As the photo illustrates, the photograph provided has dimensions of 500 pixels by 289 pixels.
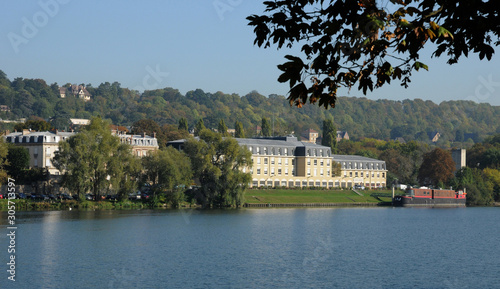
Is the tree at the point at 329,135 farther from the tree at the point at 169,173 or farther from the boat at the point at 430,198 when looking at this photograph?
the tree at the point at 169,173

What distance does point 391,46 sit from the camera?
11.8 m

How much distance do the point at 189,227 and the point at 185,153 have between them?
1417 inches

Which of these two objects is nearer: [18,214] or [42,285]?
[42,285]

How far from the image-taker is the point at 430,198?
15138cm

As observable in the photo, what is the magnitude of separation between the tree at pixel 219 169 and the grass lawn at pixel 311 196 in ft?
34.3

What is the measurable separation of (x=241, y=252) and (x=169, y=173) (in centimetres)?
4702

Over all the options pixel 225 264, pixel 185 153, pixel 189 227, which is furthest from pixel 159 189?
pixel 225 264

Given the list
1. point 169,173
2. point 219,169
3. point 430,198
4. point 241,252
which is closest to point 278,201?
point 219,169

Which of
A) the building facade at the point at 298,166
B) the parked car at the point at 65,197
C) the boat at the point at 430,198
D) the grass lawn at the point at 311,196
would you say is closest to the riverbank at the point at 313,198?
the grass lawn at the point at 311,196

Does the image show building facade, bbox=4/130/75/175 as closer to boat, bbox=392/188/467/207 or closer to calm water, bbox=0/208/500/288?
calm water, bbox=0/208/500/288

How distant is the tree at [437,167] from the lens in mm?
164375

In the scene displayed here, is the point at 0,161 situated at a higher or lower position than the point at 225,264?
higher

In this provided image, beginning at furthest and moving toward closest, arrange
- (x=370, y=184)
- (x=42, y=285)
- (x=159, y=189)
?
(x=370, y=184) → (x=159, y=189) → (x=42, y=285)

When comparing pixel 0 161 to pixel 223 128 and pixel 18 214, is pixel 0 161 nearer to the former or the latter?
pixel 18 214
